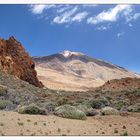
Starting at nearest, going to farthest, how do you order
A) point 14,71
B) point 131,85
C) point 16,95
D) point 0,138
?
1. point 0,138
2. point 16,95
3. point 14,71
4. point 131,85

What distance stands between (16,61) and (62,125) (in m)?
30.1

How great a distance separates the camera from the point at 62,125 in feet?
54.0

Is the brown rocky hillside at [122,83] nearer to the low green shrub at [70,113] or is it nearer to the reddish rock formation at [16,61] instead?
the reddish rock formation at [16,61]

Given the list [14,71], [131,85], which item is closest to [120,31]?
[14,71]

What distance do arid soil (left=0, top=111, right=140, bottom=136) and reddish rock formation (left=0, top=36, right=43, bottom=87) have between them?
2438 centimetres

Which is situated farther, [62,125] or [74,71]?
[74,71]

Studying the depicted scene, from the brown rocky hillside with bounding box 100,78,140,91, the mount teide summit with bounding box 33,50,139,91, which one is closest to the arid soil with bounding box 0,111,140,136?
the brown rocky hillside with bounding box 100,78,140,91

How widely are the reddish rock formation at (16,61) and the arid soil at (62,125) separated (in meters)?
24.4

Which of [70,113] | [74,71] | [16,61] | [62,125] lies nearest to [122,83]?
[16,61]

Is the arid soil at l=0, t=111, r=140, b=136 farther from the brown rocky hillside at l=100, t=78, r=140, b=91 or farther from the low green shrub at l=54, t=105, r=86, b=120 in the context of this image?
the brown rocky hillside at l=100, t=78, r=140, b=91

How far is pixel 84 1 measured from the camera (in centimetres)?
1767

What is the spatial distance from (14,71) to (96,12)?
82.4 ft

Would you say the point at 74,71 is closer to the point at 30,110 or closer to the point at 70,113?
the point at 30,110

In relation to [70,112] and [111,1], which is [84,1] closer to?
[111,1]
